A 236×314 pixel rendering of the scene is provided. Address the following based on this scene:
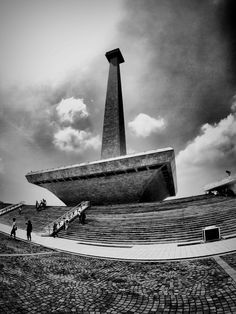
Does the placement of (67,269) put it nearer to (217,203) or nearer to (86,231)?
(86,231)

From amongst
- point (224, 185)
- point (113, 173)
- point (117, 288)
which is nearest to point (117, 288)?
point (117, 288)

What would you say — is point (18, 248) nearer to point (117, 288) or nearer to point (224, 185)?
point (117, 288)

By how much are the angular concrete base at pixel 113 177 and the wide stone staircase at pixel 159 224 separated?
21.6 feet

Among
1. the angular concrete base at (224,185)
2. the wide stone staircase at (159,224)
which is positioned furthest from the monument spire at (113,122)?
the angular concrete base at (224,185)

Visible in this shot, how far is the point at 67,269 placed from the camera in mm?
5902

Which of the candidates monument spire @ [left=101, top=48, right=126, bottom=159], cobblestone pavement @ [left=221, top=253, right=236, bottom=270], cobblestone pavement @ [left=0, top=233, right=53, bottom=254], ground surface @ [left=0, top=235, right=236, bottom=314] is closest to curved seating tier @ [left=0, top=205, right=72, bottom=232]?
cobblestone pavement @ [left=0, top=233, right=53, bottom=254]

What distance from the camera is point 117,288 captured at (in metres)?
4.36

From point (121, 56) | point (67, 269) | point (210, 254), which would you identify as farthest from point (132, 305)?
point (121, 56)

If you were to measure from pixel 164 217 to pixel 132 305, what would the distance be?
10.9 meters

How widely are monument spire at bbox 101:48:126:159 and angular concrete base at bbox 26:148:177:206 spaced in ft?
10.9

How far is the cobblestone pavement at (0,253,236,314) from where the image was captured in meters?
3.35

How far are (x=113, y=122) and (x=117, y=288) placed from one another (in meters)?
25.7

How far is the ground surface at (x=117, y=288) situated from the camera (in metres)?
3.35

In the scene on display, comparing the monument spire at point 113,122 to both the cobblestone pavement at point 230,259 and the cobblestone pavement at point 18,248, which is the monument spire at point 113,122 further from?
the cobblestone pavement at point 230,259
